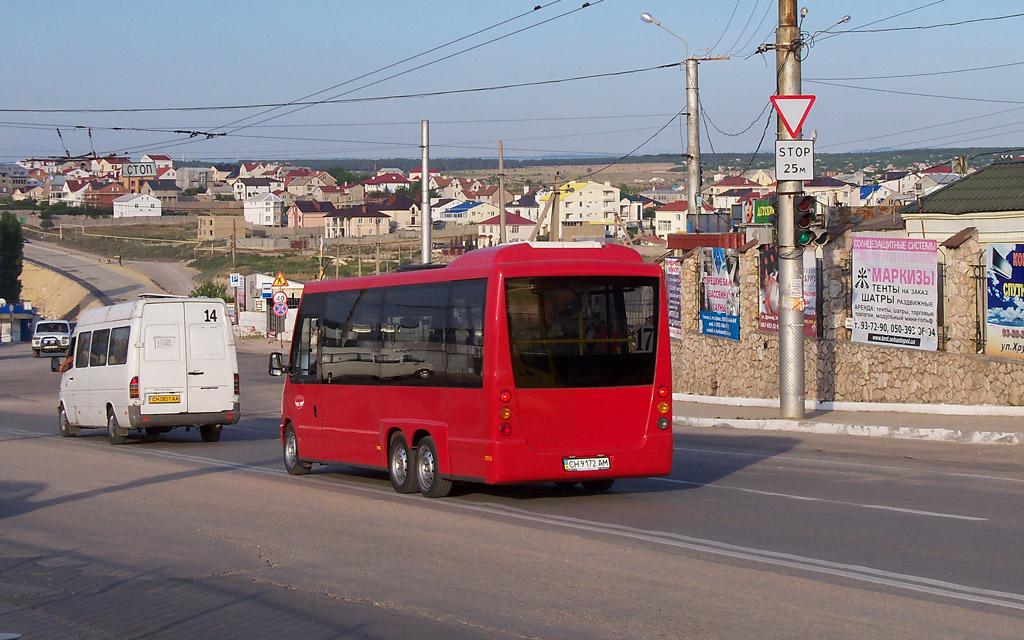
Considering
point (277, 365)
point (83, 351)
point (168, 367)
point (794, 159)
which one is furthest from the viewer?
point (83, 351)

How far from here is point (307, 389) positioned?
17.3 m

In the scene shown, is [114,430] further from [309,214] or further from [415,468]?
[309,214]

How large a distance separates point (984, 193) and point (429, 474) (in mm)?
21824

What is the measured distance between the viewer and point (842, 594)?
27.4 feet

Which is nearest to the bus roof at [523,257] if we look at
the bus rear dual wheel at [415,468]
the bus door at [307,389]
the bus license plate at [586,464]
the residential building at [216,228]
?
the bus rear dual wheel at [415,468]

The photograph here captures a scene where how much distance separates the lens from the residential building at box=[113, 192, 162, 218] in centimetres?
19538

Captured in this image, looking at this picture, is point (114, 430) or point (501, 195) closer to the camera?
point (114, 430)

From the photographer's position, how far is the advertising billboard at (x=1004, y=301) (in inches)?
811

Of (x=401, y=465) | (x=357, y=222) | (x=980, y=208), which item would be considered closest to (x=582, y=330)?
(x=401, y=465)

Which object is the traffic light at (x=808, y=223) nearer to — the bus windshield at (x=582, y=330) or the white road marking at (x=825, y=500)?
the white road marking at (x=825, y=500)

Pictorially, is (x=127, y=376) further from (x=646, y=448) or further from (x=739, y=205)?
(x=739, y=205)

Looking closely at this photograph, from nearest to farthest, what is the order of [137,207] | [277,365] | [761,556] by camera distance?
[761,556] < [277,365] < [137,207]

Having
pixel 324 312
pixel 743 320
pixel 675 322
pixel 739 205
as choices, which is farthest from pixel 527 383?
pixel 739 205

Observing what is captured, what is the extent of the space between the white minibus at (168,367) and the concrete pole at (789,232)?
9920 millimetres
